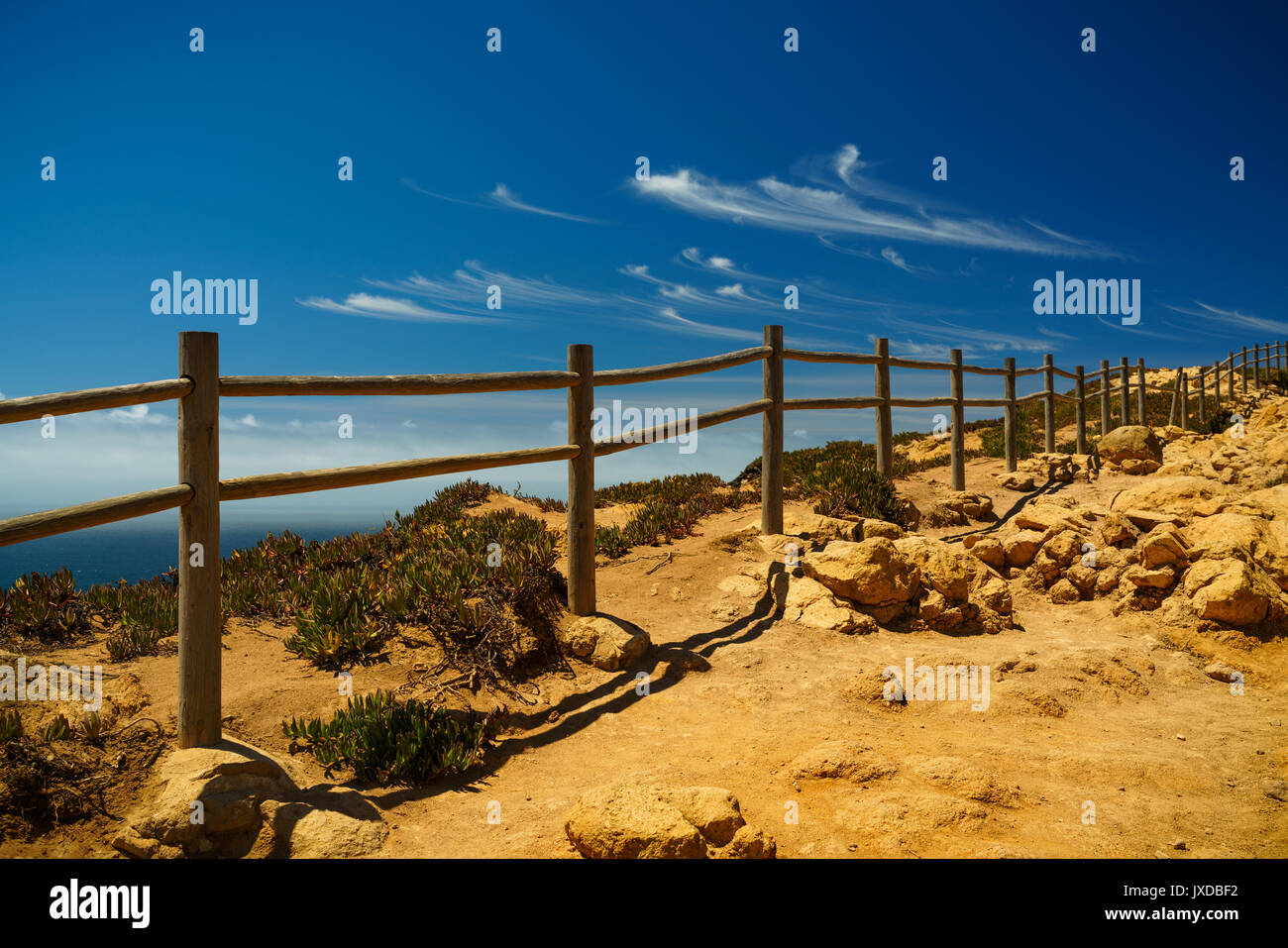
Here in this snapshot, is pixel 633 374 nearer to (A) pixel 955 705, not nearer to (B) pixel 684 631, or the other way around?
(B) pixel 684 631

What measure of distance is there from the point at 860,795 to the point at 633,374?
11.9 ft

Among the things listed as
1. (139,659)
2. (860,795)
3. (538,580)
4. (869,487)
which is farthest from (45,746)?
(869,487)

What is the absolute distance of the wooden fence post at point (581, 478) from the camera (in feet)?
18.4

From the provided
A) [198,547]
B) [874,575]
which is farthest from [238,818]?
[874,575]

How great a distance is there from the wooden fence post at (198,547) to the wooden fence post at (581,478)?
2.48m

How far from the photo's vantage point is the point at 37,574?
5879mm

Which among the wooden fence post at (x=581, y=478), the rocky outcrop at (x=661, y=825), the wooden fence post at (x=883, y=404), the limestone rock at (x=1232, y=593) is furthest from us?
the wooden fence post at (x=883, y=404)

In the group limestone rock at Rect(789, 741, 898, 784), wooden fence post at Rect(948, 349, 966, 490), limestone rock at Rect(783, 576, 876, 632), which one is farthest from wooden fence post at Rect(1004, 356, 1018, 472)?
limestone rock at Rect(789, 741, 898, 784)

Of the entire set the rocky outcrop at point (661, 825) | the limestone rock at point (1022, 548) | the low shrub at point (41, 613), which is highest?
the limestone rock at point (1022, 548)

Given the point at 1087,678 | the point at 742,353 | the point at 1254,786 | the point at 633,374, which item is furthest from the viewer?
the point at 742,353

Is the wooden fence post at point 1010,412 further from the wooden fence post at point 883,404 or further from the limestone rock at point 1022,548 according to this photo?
the limestone rock at point 1022,548

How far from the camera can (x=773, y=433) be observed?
752cm

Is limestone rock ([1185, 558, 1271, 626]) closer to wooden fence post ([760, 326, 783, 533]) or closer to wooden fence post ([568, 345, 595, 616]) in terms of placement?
wooden fence post ([760, 326, 783, 533])

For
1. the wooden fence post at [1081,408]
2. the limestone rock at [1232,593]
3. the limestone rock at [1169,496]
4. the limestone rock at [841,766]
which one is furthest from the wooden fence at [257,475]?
the wooden fence post at [1081,408]
